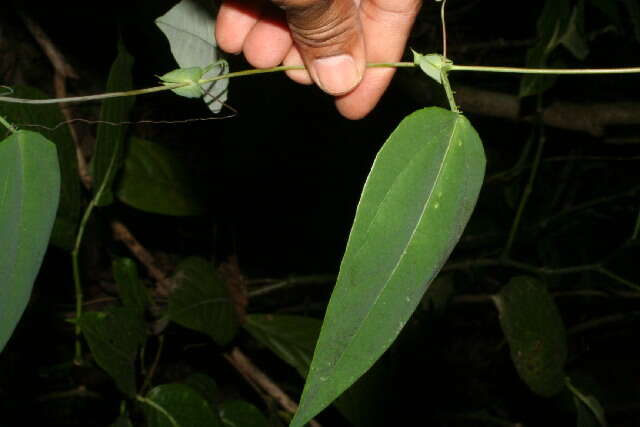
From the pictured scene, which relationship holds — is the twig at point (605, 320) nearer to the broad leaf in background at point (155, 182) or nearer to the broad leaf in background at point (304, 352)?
the broad leaf in background at point (304, 352)

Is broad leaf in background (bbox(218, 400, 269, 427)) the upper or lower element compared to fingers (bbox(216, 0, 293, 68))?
lower

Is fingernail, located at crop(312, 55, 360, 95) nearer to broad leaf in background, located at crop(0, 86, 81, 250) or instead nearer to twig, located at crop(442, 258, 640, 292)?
broad leaf in background, located at crop(0, 86, 81, 250)

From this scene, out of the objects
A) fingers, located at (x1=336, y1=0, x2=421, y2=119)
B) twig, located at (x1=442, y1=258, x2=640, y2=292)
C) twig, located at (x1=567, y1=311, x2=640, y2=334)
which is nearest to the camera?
fingers, located at (x1=336, y1=0, x2=421, y2=119)

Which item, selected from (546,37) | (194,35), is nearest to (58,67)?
(194,35)

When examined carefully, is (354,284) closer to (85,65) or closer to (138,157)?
(138,157)

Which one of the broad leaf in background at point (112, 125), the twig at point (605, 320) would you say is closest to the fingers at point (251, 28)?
the broad leaf in background at point (112, 125)

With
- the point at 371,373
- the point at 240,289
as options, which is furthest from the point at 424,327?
the point at 240,289

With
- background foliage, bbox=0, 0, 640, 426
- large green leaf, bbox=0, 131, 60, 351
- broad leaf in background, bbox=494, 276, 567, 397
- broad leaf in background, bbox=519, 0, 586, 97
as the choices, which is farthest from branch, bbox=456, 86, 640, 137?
large green leaf, bbox=0, 131, 60, 351

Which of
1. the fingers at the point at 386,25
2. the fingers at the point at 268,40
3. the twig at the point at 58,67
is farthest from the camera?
the twig at the point at 58,67

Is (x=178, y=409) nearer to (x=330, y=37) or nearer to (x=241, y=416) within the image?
(x=241, y=416)
